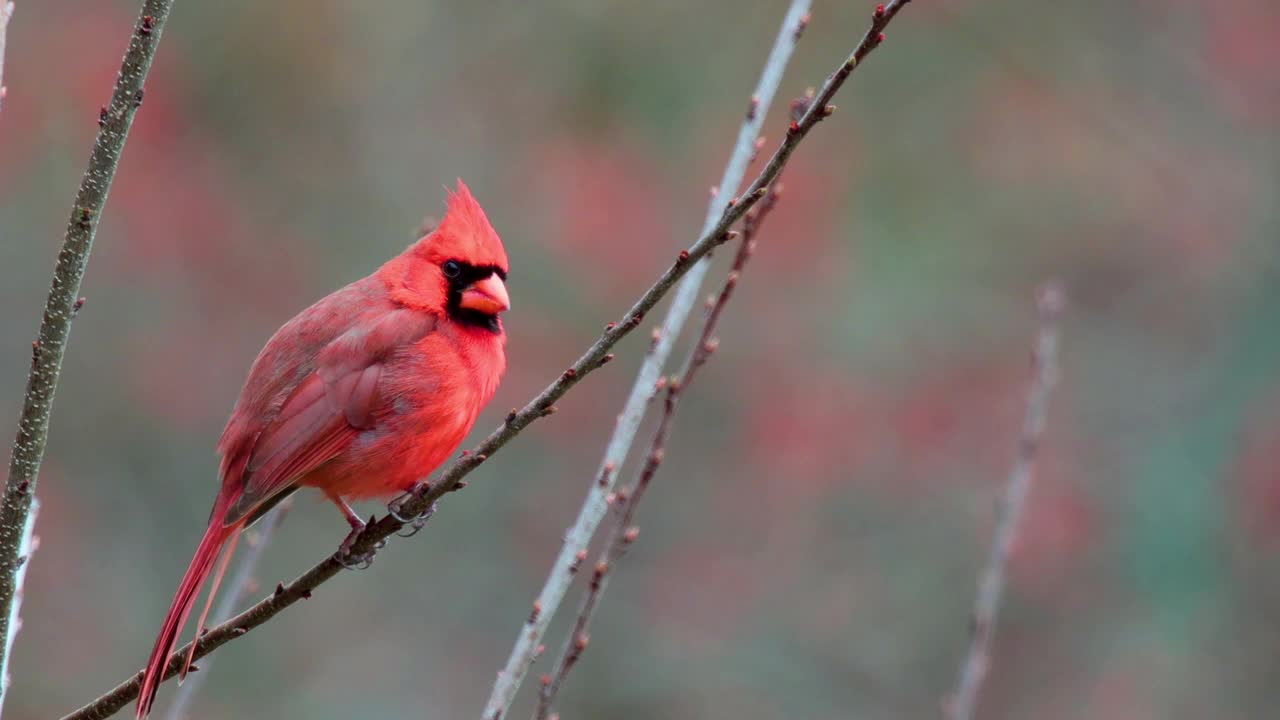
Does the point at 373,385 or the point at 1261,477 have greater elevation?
the point at 1261,477

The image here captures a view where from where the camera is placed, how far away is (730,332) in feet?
31.6

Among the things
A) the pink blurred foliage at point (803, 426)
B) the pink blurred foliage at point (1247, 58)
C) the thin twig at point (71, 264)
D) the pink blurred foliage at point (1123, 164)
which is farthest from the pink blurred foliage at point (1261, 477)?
the thin twig at point (71, 264)

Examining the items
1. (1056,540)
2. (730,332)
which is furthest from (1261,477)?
(730,332)

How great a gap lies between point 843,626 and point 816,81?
3592mm

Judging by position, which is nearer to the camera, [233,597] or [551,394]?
[551,394]

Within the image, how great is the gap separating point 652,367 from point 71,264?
0.82 m

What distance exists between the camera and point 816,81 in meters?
9.68

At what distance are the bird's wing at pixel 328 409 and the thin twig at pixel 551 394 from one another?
1.19ft

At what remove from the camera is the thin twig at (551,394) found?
5.40 feet

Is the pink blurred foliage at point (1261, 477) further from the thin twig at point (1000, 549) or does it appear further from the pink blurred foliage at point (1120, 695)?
the thin twig at point (1000, 549)

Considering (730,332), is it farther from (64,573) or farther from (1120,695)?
(64,573)

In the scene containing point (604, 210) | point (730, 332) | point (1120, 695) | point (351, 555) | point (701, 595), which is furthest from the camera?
point (604, 210)

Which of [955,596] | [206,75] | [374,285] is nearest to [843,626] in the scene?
[955,596]

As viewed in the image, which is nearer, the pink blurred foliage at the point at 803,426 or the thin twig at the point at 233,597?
the thin twig at the point at 233,597
